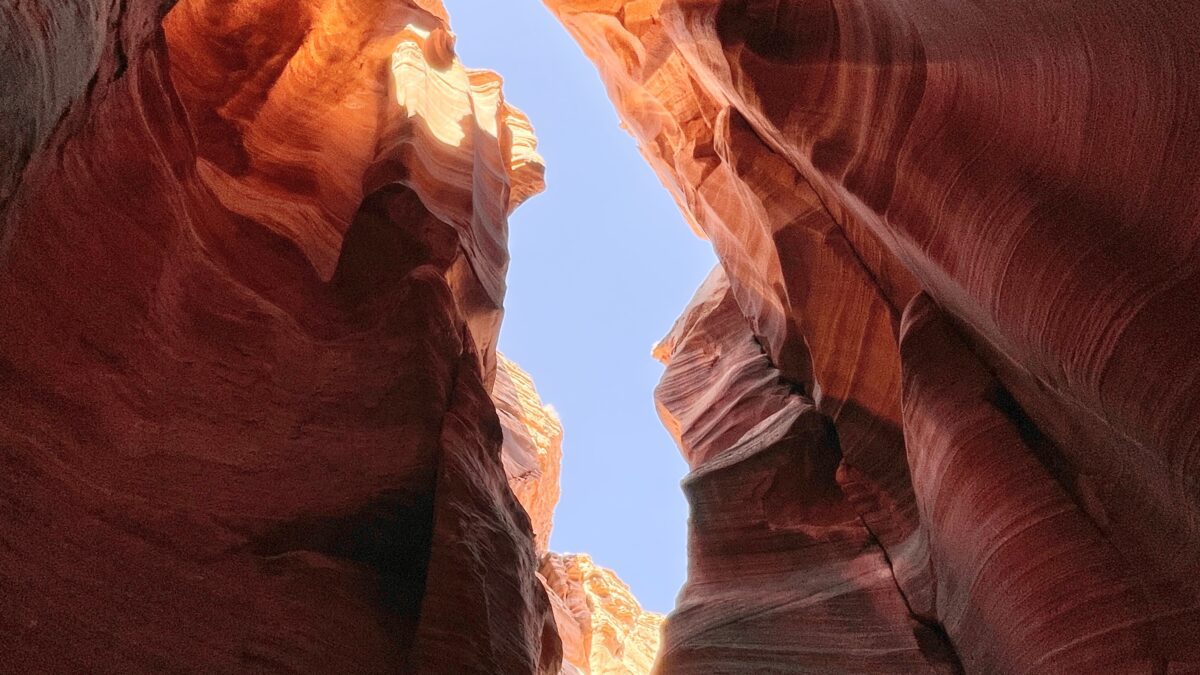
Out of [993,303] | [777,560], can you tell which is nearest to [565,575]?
[777,560]

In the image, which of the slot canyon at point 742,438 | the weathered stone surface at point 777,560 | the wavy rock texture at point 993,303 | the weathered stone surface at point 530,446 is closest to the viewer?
the wavy rock texture at point 993,303

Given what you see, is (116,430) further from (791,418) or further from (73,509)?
(791,418)

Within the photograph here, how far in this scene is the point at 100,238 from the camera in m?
5.89

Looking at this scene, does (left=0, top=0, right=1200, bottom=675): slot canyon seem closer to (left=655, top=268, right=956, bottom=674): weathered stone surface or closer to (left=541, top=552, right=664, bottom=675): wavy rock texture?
(left=655, top=268, right=956, bottom=674): weathered stone surface

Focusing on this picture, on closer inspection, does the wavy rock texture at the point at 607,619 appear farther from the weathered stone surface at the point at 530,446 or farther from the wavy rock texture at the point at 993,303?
the wavy rock texture at the point at 993,303

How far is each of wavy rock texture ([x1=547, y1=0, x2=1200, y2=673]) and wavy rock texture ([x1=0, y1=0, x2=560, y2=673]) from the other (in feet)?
10.3

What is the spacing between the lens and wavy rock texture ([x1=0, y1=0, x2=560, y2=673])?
14.7 ft

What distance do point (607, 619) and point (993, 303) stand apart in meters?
21.4

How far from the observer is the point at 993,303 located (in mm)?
5402

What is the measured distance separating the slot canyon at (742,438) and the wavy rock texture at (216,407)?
0.08 ft

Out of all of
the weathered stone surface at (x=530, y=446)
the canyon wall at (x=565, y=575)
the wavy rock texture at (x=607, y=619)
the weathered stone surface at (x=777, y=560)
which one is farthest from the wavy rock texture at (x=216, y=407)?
the wavy rock texture at (x=607, y=619)

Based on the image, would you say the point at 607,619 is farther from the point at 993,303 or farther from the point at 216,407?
the point at 993,303

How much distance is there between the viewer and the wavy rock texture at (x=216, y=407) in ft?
14.7

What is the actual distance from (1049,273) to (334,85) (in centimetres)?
985
